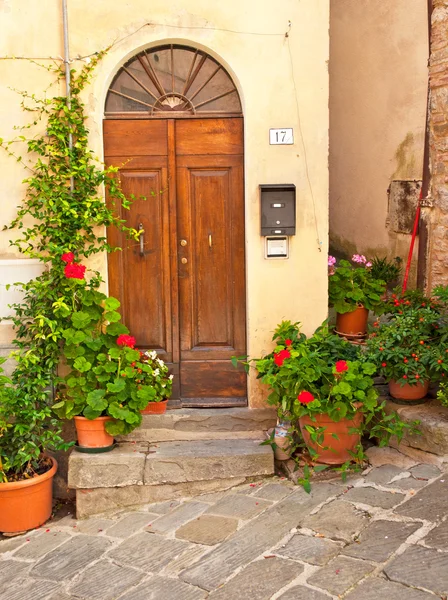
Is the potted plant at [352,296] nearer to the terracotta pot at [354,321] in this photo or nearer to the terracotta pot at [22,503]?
the terracotta pot at [354,321]

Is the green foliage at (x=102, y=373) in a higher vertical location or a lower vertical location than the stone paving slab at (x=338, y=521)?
higher

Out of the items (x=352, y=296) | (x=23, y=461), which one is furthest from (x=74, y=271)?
(x=352, y=296)

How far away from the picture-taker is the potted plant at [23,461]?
532 cm

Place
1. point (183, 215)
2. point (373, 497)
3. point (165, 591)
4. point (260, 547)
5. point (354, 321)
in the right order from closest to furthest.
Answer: point (165, 591), point (260, 547), point (373, 497), point (183, 215), point (354, 321)

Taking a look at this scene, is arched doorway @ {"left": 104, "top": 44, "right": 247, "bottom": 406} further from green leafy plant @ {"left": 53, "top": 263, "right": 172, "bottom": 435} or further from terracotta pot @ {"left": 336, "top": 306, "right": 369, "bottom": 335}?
terracotta pot @ {"left": 336, "top": 306, "right": 369, "bottom": 335}

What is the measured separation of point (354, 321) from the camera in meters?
6.58

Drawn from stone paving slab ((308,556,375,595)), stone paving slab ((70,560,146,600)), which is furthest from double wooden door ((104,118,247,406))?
stone paving slab ((308,556,375,595))

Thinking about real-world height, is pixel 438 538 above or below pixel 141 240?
below

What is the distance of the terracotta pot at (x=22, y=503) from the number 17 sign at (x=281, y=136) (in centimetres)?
308

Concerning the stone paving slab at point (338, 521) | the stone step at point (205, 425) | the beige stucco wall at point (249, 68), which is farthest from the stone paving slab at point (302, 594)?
the beige stucco wall at point (249, 68)

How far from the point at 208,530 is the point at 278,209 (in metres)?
2.49

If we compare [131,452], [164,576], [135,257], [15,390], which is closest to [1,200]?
[135,257]

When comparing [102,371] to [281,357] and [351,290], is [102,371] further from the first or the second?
[351,290]

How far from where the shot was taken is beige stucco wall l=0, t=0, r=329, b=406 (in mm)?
5703
